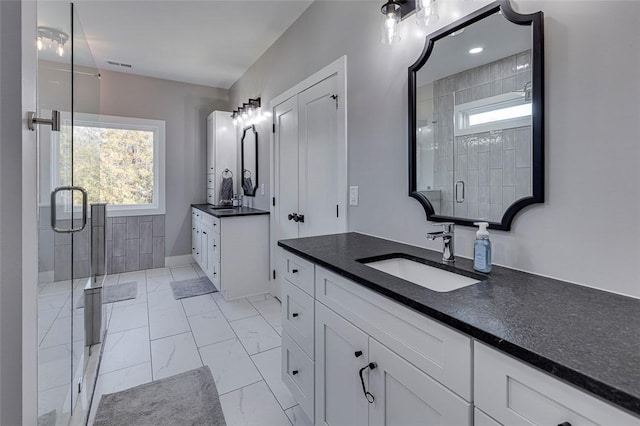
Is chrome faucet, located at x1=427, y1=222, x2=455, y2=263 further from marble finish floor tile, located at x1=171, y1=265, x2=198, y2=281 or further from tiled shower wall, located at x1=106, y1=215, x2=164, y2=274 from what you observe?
tiled shower wall, located at x1=106, y1=215, x2=164, y2=274

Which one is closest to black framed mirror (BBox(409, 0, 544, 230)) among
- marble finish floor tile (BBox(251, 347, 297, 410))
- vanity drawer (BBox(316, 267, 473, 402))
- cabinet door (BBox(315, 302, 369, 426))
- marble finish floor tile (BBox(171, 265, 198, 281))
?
vanity drawer (BBox(316, 267, 473, 402))

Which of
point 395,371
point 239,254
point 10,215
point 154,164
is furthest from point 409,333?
point 154,164

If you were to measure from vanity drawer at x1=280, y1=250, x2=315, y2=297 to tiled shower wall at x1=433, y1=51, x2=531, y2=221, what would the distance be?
730mm

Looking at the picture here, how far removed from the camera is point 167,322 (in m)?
2.81

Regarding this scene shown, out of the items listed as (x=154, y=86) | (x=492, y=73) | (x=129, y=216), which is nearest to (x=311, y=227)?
(x=492, y=73)

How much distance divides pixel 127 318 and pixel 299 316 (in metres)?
2.19

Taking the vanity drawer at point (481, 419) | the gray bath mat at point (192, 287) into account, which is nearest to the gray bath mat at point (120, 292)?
the gray bath mat at point (192, 287)

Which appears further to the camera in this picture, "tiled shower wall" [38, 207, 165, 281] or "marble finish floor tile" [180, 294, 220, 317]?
"tiled shower wall" [38, 207, 165, 281]

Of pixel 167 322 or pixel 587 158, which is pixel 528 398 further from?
pixel 167 322

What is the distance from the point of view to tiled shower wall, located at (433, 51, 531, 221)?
1188 mm

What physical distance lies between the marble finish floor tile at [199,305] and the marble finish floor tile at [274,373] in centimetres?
103

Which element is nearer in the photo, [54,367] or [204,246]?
[54,367]

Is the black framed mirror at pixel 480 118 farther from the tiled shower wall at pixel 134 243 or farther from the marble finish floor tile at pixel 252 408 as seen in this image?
the tiled shower wall at pixel 134 243

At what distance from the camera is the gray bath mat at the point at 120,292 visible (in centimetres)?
338
